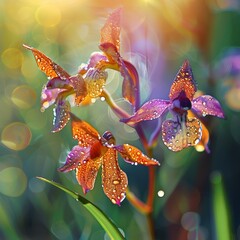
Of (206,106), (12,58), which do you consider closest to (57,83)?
(206,106)

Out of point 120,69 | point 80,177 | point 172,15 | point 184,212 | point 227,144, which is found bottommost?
point 184,212

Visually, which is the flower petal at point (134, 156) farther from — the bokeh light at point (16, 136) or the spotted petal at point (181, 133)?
the bokeh light at point (16, 136)

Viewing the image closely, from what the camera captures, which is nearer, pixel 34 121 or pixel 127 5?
pixel 34 121

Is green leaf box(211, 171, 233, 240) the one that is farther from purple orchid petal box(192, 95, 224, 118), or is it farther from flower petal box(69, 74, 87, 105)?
flower petal box(69, 74, 87, 105)

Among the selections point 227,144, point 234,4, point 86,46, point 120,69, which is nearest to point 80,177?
point 120,69

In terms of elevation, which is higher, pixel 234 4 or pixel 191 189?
pixel 234 4

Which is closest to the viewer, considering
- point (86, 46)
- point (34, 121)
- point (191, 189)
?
point (191, 189)

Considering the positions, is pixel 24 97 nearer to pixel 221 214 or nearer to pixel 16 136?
pixel 16 136

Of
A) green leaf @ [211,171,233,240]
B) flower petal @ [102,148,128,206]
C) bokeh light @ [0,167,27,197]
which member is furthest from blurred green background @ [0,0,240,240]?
flower petal @ [102,148,128,206]

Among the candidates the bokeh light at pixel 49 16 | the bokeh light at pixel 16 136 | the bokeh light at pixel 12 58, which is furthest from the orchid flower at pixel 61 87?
the bokeh light at pixel 49 16

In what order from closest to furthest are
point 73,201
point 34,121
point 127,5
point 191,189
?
point 73,201, point 191,189, point 34,121, point 127,5

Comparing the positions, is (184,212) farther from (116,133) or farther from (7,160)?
(7,160)
